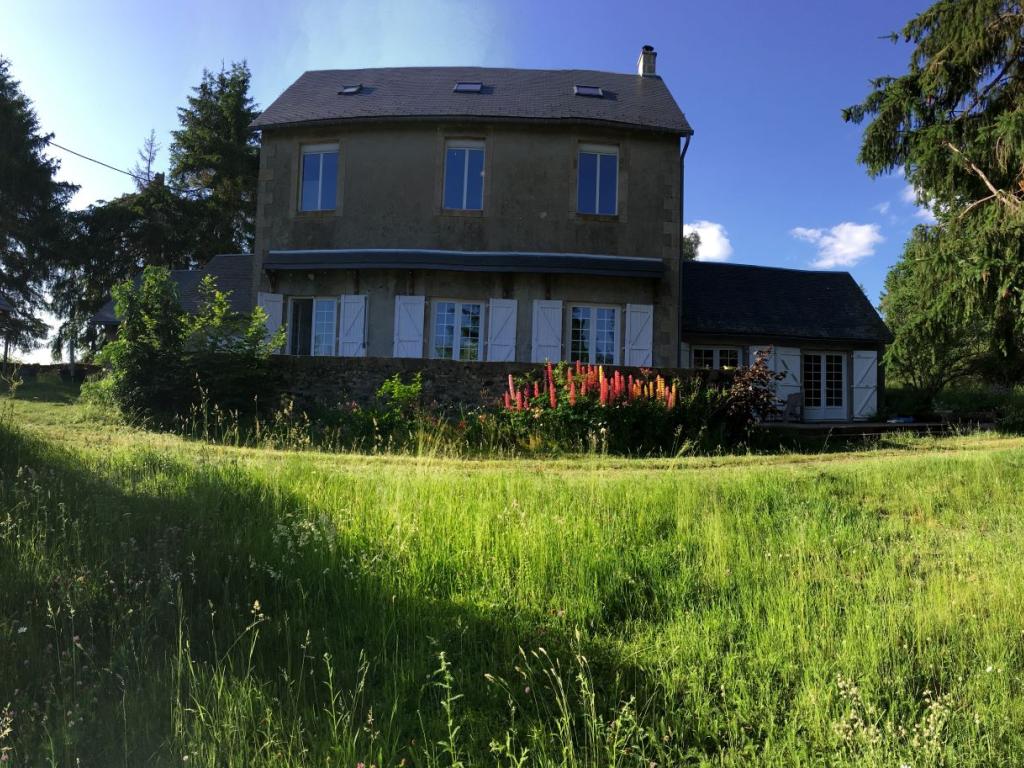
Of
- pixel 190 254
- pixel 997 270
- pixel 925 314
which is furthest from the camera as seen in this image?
pixel 190 254

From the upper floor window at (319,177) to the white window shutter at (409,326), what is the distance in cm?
319

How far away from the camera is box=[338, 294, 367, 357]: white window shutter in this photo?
15539 mm

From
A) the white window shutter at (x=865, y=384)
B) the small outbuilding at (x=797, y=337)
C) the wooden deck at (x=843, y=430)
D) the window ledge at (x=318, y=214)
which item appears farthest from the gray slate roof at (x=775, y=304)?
the window ledge at (x=318, y=214)

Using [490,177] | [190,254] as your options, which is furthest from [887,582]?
[190,254]

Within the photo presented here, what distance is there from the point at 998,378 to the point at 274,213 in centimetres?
2708

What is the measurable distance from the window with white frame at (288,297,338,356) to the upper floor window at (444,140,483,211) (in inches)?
149

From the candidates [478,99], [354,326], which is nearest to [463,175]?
[478,99]

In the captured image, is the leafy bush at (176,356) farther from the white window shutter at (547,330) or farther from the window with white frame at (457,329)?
the white window shutter at (547,330)

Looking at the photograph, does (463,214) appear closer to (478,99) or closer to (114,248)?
(478,99)

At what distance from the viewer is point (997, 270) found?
1123 cm

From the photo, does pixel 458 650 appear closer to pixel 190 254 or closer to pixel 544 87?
pixel 544 87

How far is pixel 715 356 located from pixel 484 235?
738cm

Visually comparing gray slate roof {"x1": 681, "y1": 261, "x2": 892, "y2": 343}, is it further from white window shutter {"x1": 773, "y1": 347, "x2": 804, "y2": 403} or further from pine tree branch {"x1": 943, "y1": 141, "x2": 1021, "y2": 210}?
pine tree branch {"x1": 943, "y1": 141, "x2": 1021, "y2": 210}

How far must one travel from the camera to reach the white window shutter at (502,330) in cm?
1516
